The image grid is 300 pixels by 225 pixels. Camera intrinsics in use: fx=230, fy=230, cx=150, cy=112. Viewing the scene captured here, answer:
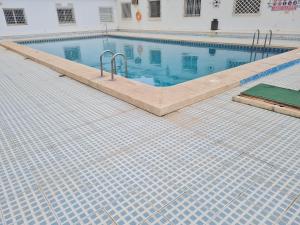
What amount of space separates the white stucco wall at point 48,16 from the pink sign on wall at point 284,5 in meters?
11.2

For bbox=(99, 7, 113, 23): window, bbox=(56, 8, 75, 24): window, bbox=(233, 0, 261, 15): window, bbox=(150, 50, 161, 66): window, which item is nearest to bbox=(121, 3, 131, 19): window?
bbox=(99, 7, 113, 23): window

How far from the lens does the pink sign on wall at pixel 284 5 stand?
347 inches

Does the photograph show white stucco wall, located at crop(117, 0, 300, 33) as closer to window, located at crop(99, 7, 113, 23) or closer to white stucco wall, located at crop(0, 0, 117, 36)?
window, located at crop(99, 7, 113, 23)

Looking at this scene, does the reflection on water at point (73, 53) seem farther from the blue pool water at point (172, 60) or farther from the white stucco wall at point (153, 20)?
the white stucco wall at point (153, 20)

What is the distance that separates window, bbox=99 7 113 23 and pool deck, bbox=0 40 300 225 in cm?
1517

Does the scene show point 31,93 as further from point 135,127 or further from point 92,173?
point 92,173

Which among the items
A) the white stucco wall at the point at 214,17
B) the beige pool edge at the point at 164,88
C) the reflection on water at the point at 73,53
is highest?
the white stucco wall at the point at 214,17

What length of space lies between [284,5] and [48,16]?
511 inches

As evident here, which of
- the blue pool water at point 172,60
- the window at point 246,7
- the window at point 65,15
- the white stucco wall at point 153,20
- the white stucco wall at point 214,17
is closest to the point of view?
the blue pool water at point 172,60

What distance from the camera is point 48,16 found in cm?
1445

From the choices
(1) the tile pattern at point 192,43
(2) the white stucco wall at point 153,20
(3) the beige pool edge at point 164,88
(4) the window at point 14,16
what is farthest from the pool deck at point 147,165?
(4) the window at point 14,16

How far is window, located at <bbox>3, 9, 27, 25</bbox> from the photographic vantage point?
13340mm

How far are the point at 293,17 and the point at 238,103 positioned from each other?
8255mm

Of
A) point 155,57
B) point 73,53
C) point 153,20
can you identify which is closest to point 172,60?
point 155,57
